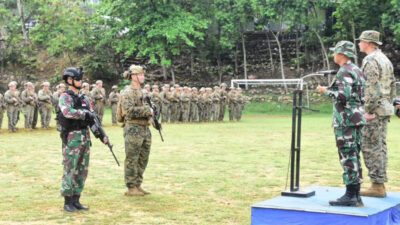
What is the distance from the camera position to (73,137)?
807cm

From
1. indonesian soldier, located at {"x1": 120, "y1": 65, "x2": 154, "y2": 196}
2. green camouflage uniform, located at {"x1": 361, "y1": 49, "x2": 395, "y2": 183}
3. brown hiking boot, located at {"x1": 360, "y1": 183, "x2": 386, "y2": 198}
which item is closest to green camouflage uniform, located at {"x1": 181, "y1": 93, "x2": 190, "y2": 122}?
indonesian soldier, located at {"x1": 120, "y1": 65, "x2": 154, "y2": 196}

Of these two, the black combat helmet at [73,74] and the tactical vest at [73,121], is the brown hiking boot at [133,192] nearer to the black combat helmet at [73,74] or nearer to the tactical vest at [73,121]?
the tactical vest at [73,121]

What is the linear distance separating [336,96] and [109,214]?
10.8 feet

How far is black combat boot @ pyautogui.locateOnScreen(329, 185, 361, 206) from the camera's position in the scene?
7.12m

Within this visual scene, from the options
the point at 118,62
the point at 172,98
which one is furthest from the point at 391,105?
the point at 118,62

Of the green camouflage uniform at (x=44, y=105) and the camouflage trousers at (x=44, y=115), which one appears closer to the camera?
the green camouflage uniform at (x=44, y=105)

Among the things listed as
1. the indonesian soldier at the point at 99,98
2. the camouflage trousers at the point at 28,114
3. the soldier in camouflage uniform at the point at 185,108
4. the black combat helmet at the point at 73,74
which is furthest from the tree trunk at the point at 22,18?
the black combat helmet at the point at 73,74

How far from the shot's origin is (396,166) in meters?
12.6

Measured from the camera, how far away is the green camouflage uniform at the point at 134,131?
9172 mm

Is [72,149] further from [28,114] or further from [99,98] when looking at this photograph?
[99,98]

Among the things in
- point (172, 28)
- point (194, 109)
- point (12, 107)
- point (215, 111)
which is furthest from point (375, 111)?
point (172, 28)

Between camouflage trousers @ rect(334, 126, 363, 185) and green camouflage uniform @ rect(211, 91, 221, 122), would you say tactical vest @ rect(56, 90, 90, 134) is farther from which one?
green camouflage uniform @ rect(211, 91, 221, 122)

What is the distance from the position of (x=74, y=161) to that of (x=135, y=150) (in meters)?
1.30

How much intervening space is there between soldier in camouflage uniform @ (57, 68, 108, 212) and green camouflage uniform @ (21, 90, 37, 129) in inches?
590
